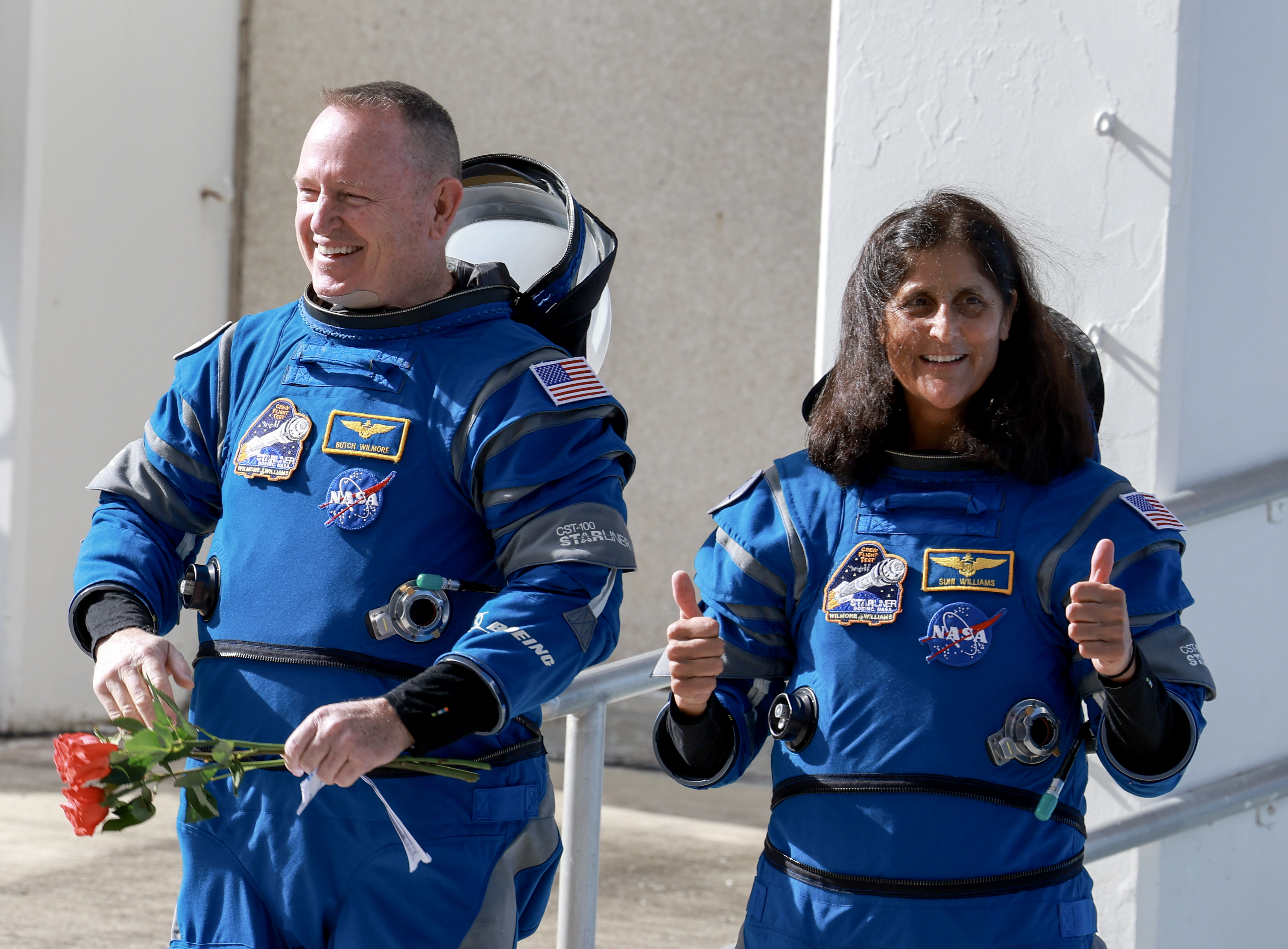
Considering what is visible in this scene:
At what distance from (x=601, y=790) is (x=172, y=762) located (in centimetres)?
109

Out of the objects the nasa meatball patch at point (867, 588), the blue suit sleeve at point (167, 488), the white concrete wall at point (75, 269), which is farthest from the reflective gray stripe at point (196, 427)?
the white concrete wall at point (75, 269)

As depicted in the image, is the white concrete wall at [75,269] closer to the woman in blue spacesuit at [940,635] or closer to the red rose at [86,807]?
the red rose at [86,807]

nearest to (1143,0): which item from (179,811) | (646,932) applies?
(179,811)

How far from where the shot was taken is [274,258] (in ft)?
25.1

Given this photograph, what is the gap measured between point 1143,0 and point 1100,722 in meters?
1.61

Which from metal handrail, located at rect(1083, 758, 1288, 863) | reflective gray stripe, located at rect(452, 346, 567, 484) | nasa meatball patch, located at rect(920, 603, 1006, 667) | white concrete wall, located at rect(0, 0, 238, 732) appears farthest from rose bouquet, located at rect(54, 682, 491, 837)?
white concrete wall, located at rect(0, 0, 238, 732)

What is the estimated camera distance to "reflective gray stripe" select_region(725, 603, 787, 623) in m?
2.05

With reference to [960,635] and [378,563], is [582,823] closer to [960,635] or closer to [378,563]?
[378,563]

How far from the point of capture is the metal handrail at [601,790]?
8.91 ft

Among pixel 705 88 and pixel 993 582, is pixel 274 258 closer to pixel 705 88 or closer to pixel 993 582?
pixel 705 88

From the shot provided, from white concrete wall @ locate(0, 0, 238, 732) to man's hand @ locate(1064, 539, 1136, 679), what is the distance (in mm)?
5547

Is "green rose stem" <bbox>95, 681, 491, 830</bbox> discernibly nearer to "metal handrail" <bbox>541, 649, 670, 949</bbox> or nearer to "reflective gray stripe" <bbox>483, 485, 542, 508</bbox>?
"reflective gray stripe" <bbox>483, 485, 542, 508</bbox>

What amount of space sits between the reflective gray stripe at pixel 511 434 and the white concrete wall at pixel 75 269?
497cm

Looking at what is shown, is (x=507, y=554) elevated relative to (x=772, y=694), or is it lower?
elevated
